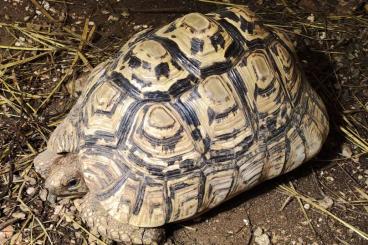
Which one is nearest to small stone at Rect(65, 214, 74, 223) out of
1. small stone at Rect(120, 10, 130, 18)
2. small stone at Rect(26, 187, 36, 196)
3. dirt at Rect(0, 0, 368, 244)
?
dirt at Rect(0, 0, 368, 244)

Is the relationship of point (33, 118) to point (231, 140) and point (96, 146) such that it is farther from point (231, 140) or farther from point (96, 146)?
point (231, 140)

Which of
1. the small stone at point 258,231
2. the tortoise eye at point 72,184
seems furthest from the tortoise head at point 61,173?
the small stone at point 258,231

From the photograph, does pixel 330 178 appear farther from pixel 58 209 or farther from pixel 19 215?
pixel 19 215

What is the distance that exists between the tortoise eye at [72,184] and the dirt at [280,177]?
214mm

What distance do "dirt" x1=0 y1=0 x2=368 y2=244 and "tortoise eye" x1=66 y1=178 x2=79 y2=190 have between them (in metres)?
0.21

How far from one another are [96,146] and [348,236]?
4.68ft

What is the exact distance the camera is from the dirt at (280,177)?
2990 millimetres

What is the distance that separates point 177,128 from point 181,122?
36mm

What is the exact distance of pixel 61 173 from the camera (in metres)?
2.83

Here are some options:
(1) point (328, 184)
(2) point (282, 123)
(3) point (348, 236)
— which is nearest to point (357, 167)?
(1) point (328, 184)

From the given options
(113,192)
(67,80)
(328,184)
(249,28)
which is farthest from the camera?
(67,80)

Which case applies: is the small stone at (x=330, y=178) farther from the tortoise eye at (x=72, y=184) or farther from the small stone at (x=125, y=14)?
the small stone at (x=125, y=14)

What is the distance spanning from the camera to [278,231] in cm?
301

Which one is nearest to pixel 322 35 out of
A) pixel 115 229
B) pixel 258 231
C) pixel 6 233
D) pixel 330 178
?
pixel 330 178
